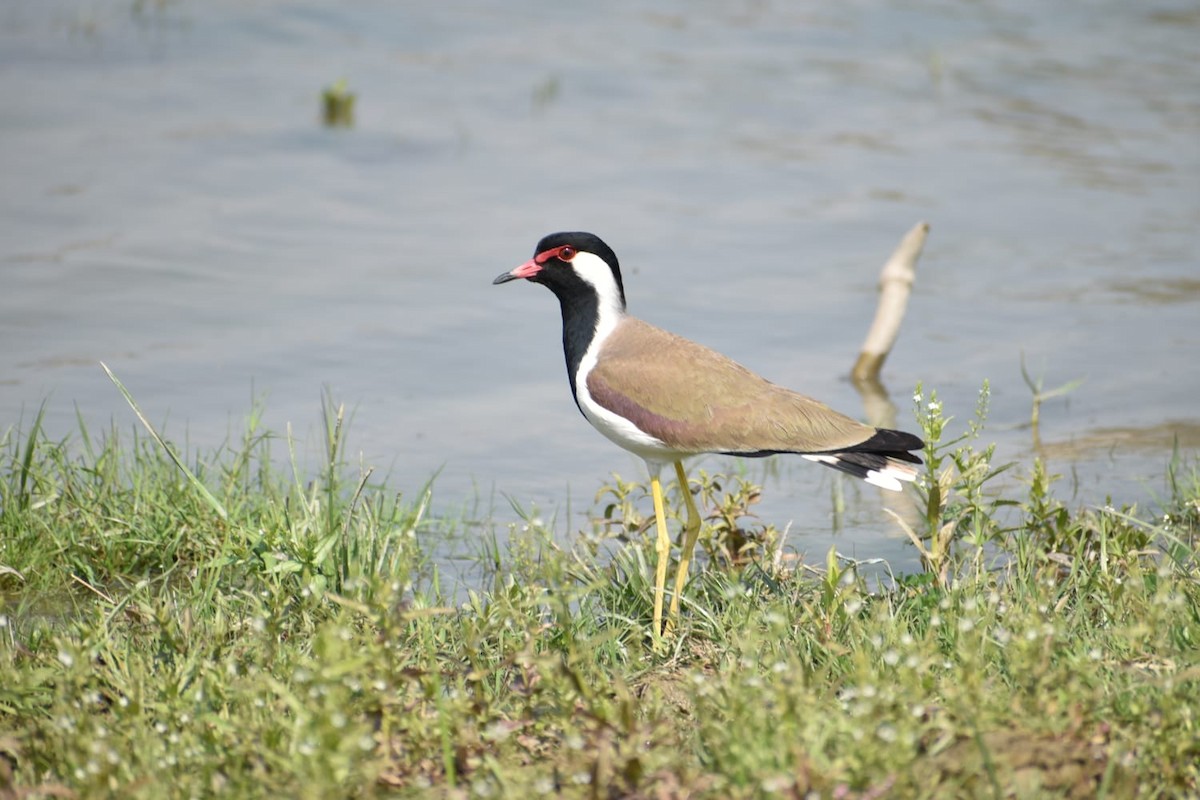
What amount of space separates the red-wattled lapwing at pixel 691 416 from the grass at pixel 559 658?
0.58 feet

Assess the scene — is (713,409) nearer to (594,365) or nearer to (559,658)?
(594,365)

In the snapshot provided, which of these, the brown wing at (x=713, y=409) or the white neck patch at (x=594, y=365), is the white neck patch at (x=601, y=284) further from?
the brown wing at (x=713, y=409)

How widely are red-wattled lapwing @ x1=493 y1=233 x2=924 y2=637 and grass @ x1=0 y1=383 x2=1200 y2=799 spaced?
0.18 meters

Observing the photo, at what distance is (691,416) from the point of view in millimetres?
Answer: 5160

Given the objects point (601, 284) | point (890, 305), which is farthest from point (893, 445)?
point (890, 305)

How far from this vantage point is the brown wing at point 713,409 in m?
5.11

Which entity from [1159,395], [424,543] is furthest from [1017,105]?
[424,543]

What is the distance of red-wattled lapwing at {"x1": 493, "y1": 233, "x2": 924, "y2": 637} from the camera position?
503 cm

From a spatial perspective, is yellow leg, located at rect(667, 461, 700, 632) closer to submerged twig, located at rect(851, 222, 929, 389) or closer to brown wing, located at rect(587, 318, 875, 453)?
brown wing, located at rect(587, 318, 875, 453)

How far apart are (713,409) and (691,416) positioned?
0.27 feet

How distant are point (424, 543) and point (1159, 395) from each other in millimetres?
4385

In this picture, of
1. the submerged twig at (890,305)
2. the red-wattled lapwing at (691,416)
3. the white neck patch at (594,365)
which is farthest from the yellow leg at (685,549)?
the submerged twig at (890,305)

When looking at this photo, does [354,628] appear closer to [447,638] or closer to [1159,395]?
[447,638]

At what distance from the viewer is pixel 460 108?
13.3 meters
